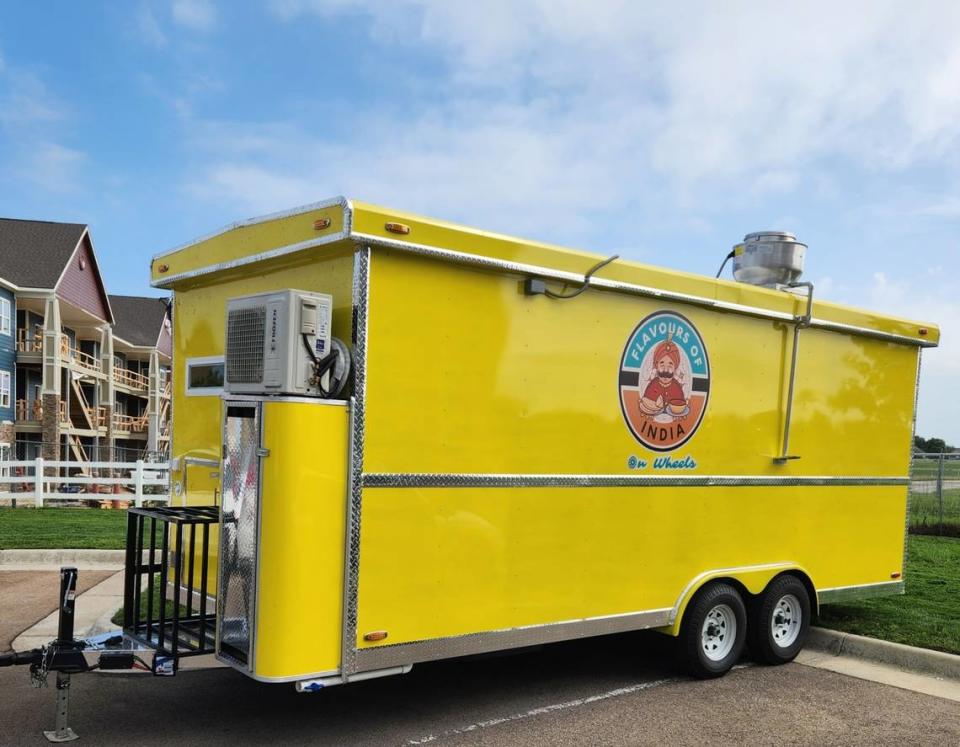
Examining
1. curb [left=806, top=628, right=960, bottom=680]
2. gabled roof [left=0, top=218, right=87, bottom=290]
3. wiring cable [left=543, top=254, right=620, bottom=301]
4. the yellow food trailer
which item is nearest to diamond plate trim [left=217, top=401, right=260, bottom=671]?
the yellow food trailer

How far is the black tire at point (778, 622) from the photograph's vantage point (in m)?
7.23

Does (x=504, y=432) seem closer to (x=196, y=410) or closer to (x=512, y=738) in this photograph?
(x=512, y=738)

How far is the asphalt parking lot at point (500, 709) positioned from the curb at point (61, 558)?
5.12 meters

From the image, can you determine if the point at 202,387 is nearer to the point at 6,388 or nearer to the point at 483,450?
the point at 483,450

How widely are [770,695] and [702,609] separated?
77 cm

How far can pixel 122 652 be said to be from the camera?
511 centimetres

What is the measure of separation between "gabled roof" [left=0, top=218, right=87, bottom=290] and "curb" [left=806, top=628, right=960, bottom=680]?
2978 centimetres

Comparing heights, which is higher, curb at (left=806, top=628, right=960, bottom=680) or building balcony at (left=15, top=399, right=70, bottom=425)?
curb at (left=806, top=628, right=960, bottom=680)

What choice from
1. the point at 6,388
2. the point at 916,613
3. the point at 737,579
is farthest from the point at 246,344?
the point at 6,388

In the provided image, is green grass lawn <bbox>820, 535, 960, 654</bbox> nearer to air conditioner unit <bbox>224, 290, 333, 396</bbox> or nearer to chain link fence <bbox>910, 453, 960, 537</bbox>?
chain link fence <bbox>910, 453, 960, 537</bbox>

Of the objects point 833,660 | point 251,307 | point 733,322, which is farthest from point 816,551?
point 251,307

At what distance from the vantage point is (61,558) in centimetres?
1172

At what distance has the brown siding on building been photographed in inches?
1301

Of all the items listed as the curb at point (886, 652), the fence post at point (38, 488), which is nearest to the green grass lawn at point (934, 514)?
the curb at point (886, 652)
